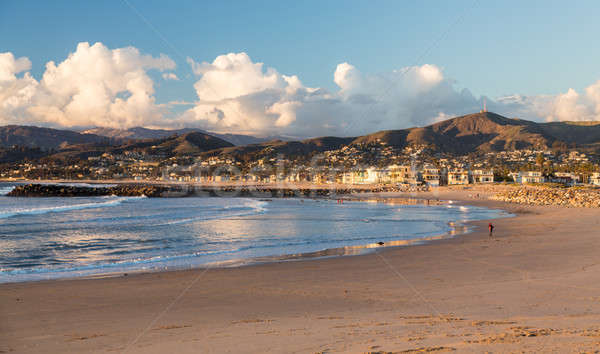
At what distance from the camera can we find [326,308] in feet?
29.6

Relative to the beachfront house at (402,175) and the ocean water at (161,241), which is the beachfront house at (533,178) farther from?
the ocean water at (161,241)

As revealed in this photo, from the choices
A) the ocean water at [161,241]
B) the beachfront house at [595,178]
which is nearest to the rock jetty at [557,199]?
the ocean water at [161,241]

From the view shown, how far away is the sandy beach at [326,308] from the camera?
6570mm

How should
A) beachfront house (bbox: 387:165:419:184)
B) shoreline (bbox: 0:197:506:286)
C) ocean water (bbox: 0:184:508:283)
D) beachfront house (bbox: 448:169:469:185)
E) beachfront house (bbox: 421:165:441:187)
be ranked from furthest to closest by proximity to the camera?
1. beachfront house (bbox: 387:165:419:184)
2. beachfront house (bbox: 421:165:441:187)
3. beachfront house (bbox: 448:169:469:185)
4. ocean water (bbox: 0:184:508:283)
5. shoreline (bbox: 0:197:506:286)

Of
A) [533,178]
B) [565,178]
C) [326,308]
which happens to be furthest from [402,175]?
[326,308]

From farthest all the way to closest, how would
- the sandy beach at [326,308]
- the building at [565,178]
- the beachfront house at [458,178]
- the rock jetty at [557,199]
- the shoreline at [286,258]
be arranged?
1. the beachfront house at [458,178]
2. the building at [565,178]
3. the rock jetty at [557,199]
4. the shoreline at [286,258]
5. the sandy beach at [326,308]

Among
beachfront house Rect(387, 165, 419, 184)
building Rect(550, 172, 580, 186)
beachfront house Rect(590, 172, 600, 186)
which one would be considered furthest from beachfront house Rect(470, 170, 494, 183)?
beachfront house Rect(590, 172, 600, 186)

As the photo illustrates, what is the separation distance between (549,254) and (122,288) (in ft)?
47.1

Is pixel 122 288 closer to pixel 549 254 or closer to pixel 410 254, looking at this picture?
pixel 410 254

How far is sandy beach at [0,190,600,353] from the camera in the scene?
6.57m

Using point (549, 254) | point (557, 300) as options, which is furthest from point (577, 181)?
point (557, 300)

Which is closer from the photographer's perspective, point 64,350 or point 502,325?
point 64,350

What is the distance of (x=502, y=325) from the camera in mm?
7215

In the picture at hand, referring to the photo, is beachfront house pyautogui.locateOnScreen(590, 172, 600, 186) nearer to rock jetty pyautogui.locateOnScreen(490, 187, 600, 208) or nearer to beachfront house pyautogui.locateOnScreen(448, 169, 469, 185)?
beachfront house pyautogui.locateOnScreen(448, 169, 469, 185)
